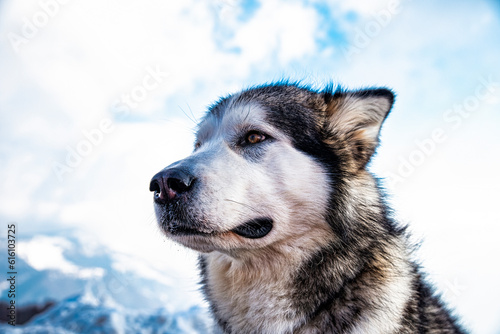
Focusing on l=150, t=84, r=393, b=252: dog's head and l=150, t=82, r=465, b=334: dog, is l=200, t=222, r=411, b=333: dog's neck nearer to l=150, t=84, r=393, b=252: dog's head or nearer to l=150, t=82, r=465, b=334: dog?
l=150, t=82, r=465, b=334: dog

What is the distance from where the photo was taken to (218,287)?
296cm

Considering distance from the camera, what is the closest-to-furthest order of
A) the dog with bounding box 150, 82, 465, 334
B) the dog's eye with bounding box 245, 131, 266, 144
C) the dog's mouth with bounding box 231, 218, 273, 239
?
the dog with bounding box 150, 82, 465, 334 < the dog's mouth with bounding box 231, 218, 273, 239 < the dog's eye with bounding box 245, 131, 266, 144

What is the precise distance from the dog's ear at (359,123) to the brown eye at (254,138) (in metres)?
0.59

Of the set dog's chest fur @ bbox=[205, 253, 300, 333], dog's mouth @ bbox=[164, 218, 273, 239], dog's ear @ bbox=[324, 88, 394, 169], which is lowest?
dog's chest fur @ bbox=[205, 253, 300, 333]

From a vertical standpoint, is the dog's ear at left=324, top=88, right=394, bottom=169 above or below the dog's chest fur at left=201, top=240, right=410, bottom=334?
above

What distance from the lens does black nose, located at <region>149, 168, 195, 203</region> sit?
2.37 metres

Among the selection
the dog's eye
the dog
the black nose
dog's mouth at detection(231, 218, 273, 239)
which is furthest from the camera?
the dog's eye

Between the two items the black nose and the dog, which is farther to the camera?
the dog

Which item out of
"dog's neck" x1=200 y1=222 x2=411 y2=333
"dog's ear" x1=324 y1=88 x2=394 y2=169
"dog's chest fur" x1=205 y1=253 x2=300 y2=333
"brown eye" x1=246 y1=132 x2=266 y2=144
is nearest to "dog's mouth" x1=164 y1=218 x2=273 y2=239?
"dog's neck" x1=200 y1=222 x2=411 y2=333

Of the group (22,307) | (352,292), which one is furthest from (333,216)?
(22,307)

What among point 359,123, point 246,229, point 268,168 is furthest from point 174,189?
point 359,123

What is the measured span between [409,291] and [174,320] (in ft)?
15.1

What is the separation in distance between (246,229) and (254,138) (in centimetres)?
82

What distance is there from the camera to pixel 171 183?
7.85 feet
